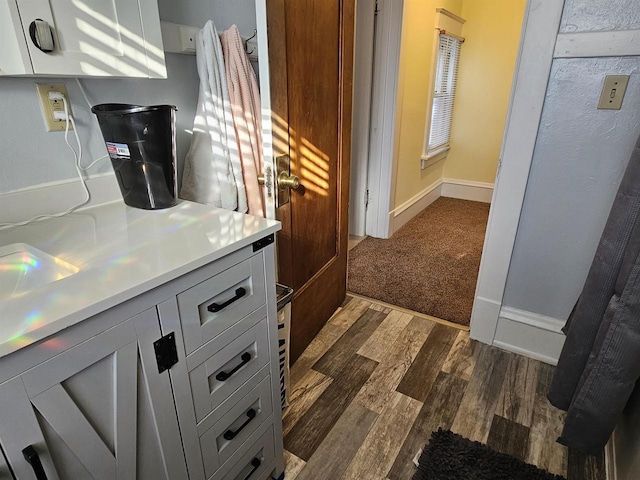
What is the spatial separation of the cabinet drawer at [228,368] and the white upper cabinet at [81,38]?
2.75 ft

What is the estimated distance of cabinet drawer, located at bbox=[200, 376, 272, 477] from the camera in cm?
100

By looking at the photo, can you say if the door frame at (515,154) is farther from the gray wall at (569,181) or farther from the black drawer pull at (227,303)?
the black drawer pull at (227,303)

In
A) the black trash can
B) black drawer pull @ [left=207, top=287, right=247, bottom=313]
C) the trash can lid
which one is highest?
the trash can lid

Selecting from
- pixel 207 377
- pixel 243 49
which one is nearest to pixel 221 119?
pixel 243 49

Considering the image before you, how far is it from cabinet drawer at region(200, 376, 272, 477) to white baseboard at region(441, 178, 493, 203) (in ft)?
12.7

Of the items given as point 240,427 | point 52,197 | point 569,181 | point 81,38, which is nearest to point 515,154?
point 569,181

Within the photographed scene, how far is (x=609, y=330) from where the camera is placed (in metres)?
1.07

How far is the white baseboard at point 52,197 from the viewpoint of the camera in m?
1.04

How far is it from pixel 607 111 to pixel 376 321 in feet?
4.73

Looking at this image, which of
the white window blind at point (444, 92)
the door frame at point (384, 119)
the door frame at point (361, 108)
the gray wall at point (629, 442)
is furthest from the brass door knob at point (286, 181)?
the white window blind at point (444, 92)

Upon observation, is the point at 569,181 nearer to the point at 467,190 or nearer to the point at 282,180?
the point at 282,180

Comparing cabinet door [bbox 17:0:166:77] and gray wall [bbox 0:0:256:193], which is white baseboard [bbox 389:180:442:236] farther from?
cabinet door [bbox 17:0:166:77]

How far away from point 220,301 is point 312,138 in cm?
92

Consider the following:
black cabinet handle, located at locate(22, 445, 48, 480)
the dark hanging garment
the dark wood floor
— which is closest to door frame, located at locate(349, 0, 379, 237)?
the dark wood floor
